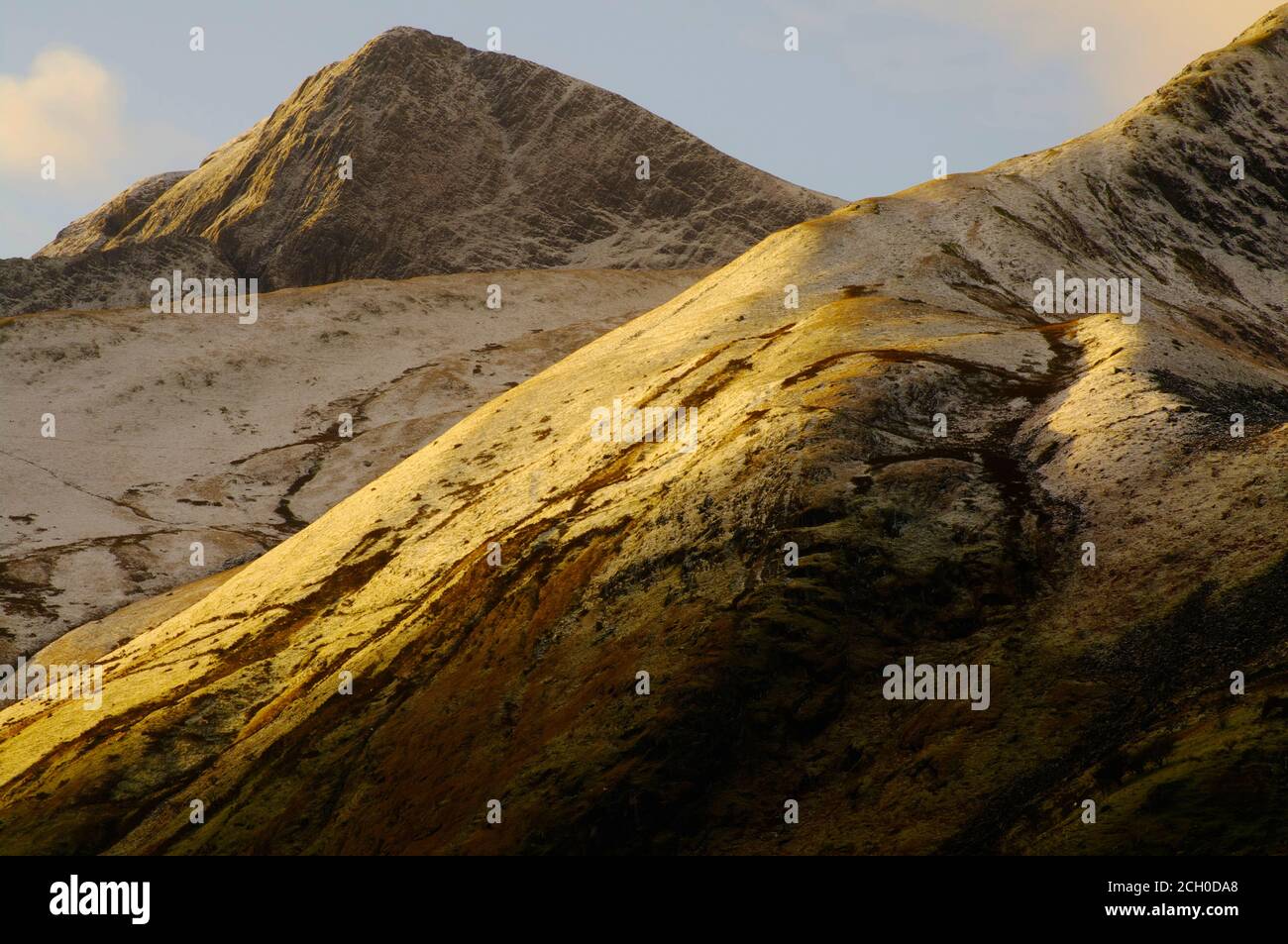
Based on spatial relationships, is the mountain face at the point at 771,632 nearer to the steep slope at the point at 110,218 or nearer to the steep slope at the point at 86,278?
the steep slope at the point at 86,278

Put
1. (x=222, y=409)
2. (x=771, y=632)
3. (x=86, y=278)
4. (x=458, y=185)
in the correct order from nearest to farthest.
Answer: (x=771, y=632)
(x=222, y=409)
(x=86, y=278)
(x=458, y=185)

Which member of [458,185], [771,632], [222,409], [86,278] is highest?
[458,185]

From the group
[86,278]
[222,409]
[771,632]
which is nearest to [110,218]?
[86,278]

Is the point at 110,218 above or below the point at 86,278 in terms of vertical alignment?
above

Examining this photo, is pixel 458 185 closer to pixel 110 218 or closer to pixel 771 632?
pixel 110 218
